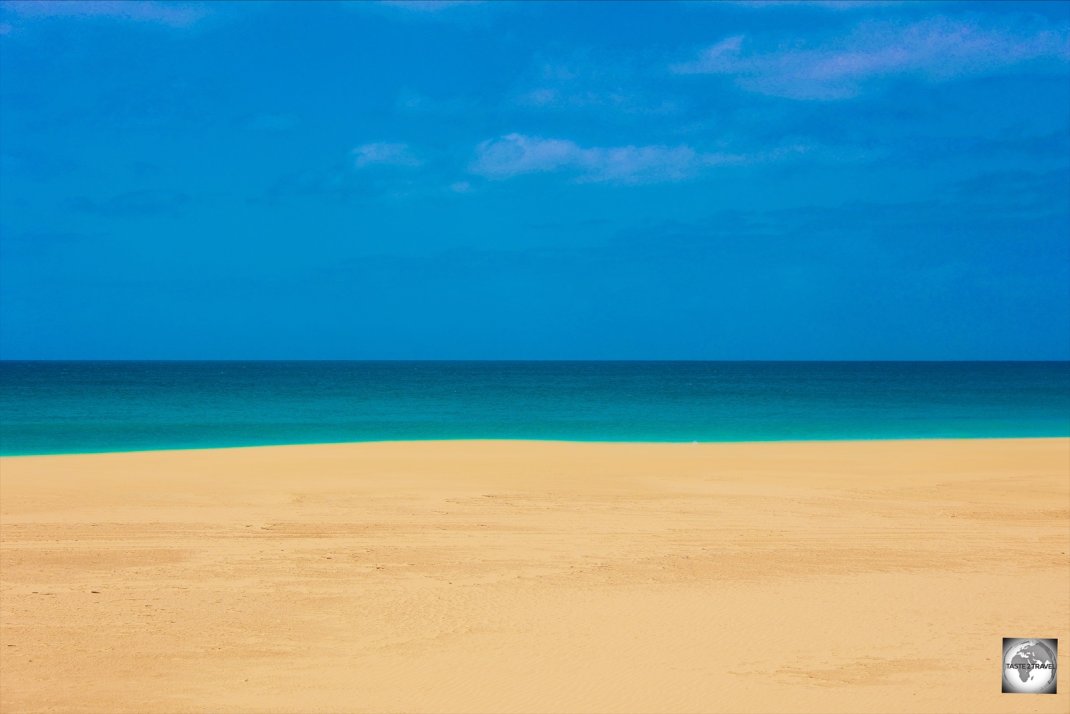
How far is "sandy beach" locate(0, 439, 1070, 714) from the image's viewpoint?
697 cm

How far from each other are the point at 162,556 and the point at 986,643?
8.90 meters

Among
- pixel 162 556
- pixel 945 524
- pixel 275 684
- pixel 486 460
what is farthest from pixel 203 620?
pixel 486 460

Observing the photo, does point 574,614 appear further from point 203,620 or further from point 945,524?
point 945,524

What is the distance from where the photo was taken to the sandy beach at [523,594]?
697 cm
